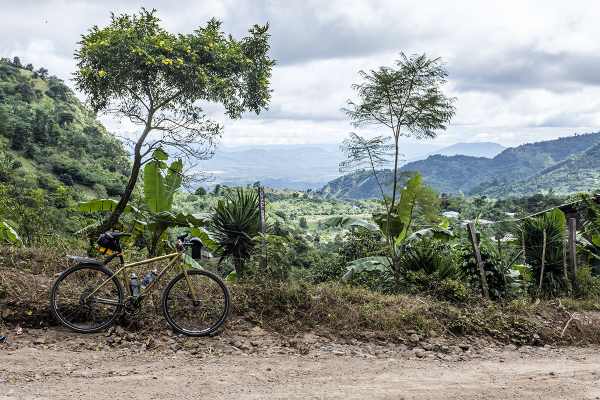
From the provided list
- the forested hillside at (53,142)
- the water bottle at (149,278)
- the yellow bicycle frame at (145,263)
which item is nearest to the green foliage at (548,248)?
the yellow bicycle frame at (145,263)

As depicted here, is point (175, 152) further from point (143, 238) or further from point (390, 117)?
point (390, 117)

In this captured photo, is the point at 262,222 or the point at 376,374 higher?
the point at 262,222

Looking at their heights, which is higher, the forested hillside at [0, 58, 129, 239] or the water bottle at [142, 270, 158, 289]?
the forested hillside at [0, 58, 129, 239]

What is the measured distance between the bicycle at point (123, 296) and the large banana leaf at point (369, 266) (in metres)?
3.13

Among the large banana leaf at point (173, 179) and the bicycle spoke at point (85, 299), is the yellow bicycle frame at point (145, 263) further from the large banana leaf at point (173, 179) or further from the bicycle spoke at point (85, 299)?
the large banana leaf at point (173, 179)

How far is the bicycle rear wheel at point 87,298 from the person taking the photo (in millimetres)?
5582

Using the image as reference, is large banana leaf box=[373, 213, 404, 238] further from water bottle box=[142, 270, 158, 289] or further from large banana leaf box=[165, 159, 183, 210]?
water bottle box=[142, 270, 158, 289]

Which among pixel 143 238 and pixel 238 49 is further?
pixel 238 49

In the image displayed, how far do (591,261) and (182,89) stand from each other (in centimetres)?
901

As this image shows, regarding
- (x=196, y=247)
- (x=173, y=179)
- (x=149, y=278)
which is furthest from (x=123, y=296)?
(x=173, y=179)

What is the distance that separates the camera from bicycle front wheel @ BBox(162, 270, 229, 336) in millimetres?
5680

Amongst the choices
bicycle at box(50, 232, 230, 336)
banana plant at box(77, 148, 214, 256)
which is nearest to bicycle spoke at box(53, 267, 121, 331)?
bicycle at box(50, 232, 230, 336)

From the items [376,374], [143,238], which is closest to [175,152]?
[143,238]

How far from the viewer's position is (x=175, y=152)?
418 inches
